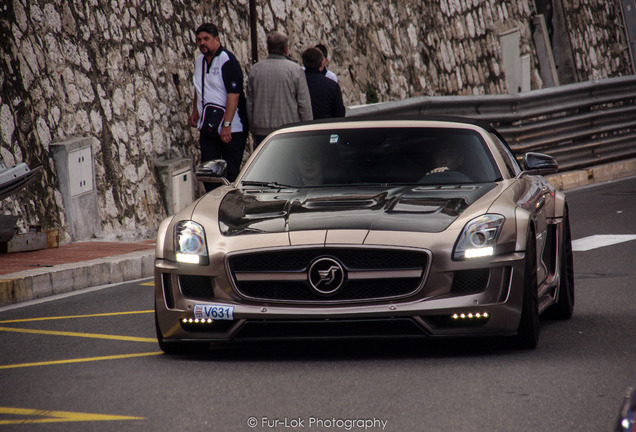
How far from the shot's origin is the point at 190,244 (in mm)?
6070

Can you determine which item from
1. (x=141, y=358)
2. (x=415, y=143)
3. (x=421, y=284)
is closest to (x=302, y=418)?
(x=421, y=284)

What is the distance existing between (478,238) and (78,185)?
7.17m

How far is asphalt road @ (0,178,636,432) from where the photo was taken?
4.65 metres

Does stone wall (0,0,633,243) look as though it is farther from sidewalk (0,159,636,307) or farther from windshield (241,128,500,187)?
windshield (241,128,500,187)

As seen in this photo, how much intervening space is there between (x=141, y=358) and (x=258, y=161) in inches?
66.1


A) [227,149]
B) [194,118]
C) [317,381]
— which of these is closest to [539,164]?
[317,381]

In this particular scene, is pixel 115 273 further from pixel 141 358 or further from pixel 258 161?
pixel 141 358

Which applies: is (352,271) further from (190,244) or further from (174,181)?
(174,181)

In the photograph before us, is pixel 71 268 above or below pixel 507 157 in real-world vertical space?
below

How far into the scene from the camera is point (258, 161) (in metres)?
7.38

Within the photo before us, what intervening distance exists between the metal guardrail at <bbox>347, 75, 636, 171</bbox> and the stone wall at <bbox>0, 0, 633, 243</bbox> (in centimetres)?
276

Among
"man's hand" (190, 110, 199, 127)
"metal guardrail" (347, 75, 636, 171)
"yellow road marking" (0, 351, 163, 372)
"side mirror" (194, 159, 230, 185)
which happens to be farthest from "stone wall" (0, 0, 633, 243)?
"yellow road marking" (0, 351, 163, 372)

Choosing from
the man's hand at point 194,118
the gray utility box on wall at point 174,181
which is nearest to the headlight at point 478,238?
the man's hand at point 194,118

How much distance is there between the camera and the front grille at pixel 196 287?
234 inches
